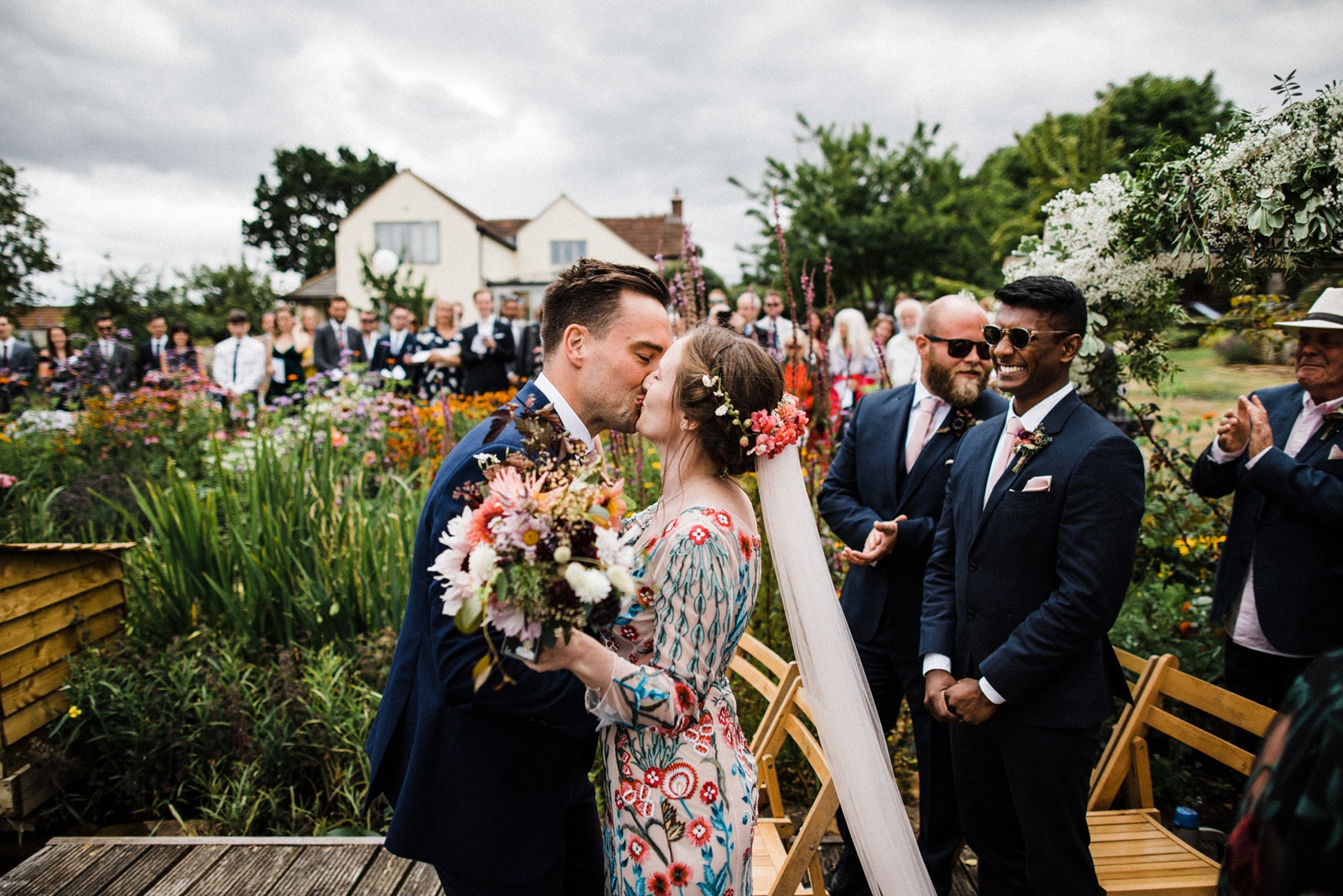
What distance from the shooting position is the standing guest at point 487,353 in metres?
10.2

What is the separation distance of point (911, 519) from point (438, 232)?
36.7 meters

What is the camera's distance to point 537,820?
1.84 meters

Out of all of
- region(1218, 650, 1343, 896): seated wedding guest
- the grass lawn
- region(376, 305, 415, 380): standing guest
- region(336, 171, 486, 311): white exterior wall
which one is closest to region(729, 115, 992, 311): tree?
the grass lawn

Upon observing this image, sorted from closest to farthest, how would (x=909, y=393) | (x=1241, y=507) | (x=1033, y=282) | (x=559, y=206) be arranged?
(x=1033, y=282), (x=1241, y=507), (x=909, y=393), (x=559, y=206)

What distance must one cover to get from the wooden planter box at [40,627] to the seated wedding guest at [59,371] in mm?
6290

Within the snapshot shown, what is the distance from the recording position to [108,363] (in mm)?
9617

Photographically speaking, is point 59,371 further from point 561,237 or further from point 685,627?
point 561,237

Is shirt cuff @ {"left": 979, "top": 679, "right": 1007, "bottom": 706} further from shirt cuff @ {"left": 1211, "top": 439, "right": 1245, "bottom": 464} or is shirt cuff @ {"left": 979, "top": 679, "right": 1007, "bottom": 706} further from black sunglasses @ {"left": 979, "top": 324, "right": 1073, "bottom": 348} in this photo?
shirt cuff @ {"left": 1211, "top": 439, "right": 1245, "bottom": 464}

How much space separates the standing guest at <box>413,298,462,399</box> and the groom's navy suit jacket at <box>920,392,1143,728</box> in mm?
8519

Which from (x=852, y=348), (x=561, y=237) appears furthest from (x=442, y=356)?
(x=561, y=237)

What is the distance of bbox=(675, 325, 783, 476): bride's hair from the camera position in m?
1.94

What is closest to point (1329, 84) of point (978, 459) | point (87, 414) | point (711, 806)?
point (978, 459)

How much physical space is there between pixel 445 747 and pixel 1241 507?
309 centimetres

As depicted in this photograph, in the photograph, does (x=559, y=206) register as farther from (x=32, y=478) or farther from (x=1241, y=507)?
(x=1241, y=507)
